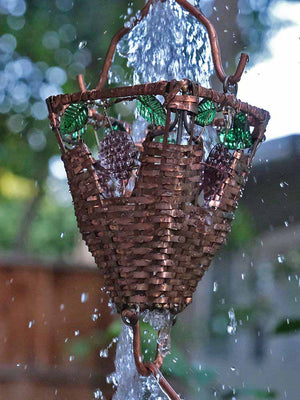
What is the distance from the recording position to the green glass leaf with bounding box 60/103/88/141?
0.73 meters

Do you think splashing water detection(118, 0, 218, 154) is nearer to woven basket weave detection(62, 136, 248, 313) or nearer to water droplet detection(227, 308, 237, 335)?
woven basket weave detection(62, 136, 248, 313)

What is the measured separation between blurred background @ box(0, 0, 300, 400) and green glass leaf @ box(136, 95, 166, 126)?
72cm

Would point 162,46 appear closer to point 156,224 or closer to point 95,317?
point 156,224


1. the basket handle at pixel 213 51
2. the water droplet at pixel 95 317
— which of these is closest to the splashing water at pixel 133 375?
the basket handle at pixel 213 51

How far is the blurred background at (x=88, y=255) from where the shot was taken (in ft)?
6.35

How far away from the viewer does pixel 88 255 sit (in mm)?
3107

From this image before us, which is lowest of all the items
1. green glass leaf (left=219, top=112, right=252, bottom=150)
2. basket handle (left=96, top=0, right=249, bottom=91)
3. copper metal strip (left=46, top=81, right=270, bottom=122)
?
green glass leaf (left=219, top=112, right=252, bottom=150)

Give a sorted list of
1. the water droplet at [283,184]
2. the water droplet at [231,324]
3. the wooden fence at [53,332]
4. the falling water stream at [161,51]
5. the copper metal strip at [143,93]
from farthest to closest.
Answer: the wooden fence at [53,332], the water droplet at [231,324], the water droplet at [283,184], the falling water stream at [161,51], the copper metal strip at [143,93]

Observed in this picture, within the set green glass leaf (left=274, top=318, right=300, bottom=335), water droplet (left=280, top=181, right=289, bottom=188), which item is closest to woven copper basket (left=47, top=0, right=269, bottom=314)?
green glass leaf (left=274, top=318, right=300, bottom=335)

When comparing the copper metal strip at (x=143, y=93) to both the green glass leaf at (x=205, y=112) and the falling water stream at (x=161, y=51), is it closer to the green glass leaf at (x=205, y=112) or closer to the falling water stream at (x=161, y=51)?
the green glass leaf at (x=205, y=112)

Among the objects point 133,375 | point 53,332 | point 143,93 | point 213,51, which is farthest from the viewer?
point 53,332

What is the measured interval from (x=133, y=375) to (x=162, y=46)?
55 cm

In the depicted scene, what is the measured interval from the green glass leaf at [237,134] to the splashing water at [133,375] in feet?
0.68

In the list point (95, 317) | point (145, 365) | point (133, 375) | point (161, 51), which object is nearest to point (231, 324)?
point (95, 317)
